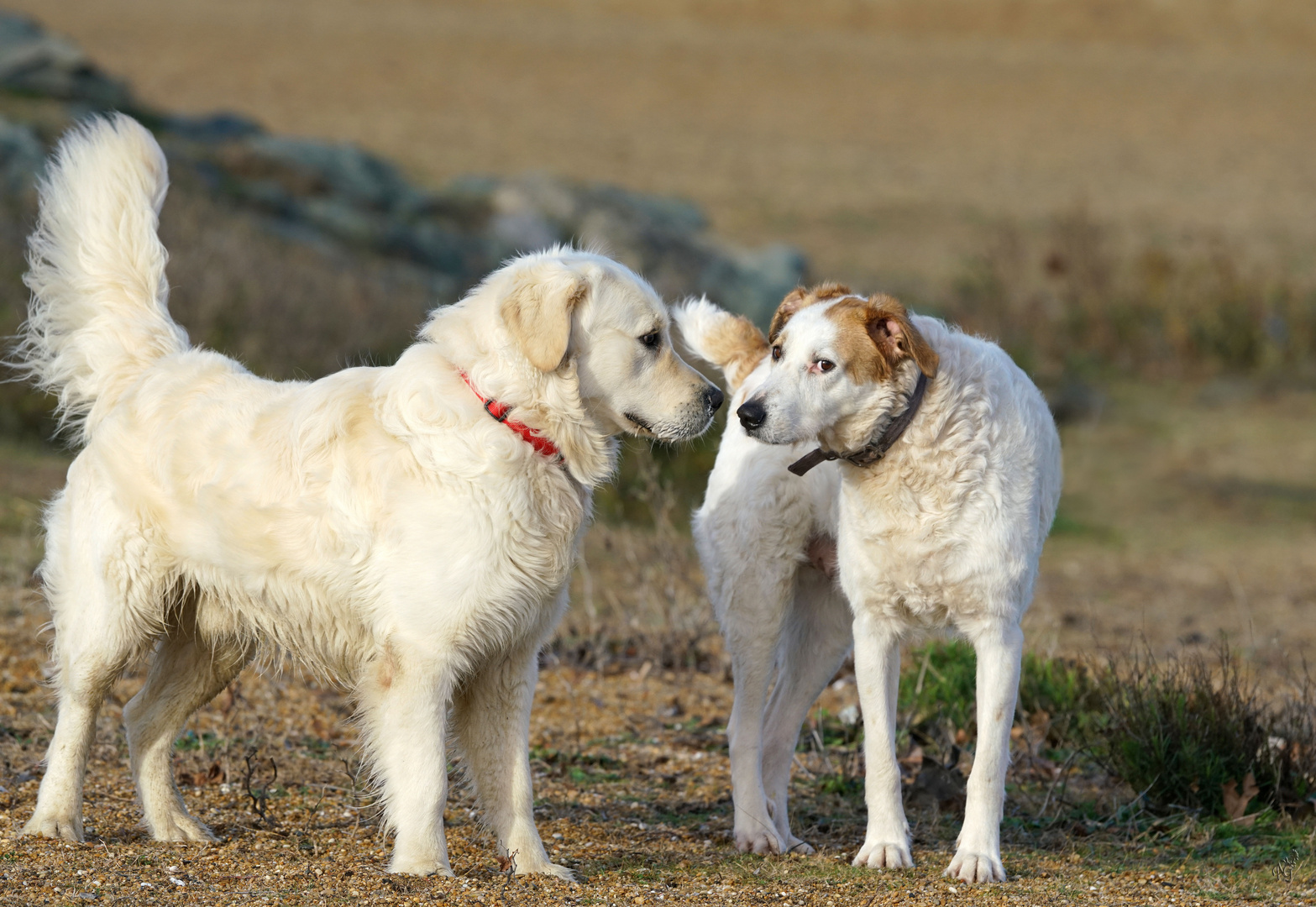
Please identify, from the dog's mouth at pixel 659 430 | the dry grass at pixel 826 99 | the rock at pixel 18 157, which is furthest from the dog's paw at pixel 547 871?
the dry grass at pixel 826 99

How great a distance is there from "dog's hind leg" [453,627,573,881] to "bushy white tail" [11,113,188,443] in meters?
1.62

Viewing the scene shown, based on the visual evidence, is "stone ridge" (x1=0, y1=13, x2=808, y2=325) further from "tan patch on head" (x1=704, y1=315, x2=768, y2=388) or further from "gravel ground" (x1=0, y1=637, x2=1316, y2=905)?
"tan patch on head" (x1=704, y1=315, x2=768, y2=388)

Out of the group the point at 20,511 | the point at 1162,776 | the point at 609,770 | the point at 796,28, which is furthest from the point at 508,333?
the point at 796,28

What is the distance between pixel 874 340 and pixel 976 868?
169 centimetres

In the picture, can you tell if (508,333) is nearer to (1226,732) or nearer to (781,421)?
(781,421)

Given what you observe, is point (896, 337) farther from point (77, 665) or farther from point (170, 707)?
point (77, 665)

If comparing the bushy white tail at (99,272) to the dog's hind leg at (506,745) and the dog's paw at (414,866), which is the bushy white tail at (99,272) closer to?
the dog's hind leg at (506,745)

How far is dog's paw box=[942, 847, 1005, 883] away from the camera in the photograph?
14.0ft

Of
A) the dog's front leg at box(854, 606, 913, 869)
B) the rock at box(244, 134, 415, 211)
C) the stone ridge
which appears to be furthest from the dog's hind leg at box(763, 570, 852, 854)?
the rock at box(244, 134, 415, 211)

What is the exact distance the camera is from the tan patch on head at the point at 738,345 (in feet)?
17.5

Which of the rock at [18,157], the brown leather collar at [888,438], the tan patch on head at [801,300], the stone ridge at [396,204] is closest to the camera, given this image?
the brown leather collar at [888,438]

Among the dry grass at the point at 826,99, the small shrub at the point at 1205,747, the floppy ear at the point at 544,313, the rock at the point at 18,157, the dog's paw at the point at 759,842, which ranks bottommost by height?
the dog's paw at the point at 759,842

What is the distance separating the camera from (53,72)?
21562 mm

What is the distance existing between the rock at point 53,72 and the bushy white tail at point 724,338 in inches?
685
